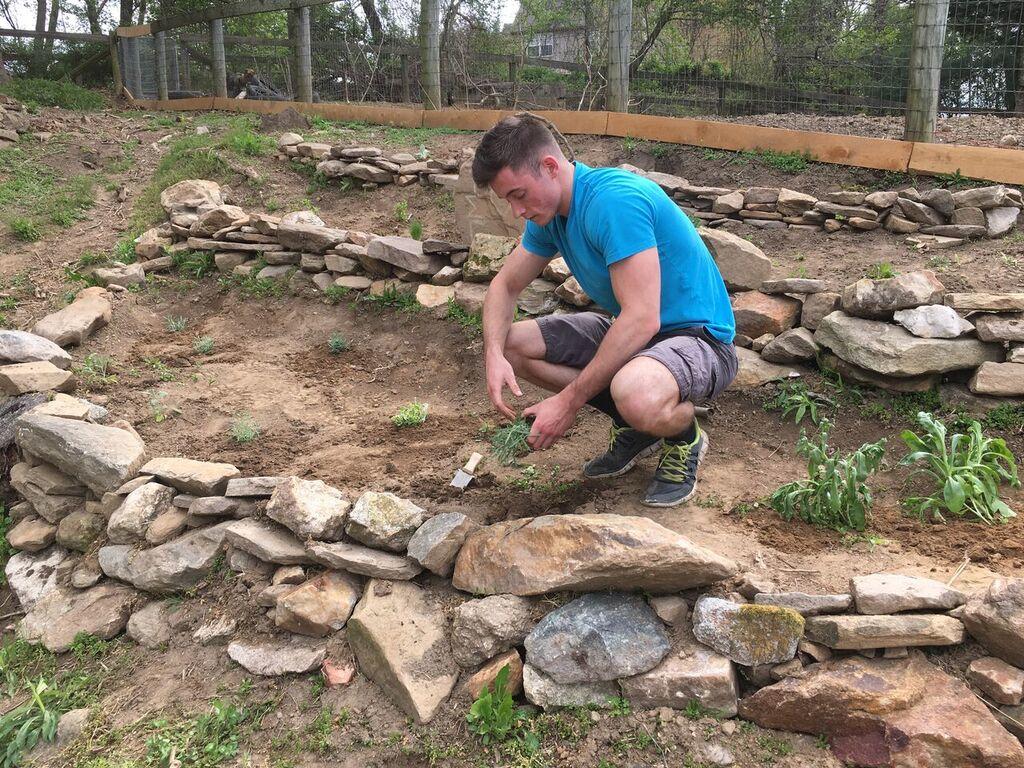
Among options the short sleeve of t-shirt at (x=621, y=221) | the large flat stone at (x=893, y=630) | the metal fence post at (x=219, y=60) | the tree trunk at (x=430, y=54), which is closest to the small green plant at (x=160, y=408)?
the short sleeve of t-shirt at (x=621, y=221)

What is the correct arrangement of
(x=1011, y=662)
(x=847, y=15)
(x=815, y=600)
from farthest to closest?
(x=847, y=15) < (x=815, y=600) < (x=1011, y=662)

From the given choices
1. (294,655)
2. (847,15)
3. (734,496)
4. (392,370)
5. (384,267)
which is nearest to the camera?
(294,655)

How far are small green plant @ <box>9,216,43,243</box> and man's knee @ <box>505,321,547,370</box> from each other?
572 centimetres

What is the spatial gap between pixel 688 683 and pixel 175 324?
15.1 ft

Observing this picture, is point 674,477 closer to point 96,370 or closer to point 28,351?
point 96,370

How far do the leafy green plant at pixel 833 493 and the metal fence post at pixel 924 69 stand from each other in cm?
357

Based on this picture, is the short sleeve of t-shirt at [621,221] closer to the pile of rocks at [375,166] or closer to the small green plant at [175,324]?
the small green plant at [175,324]

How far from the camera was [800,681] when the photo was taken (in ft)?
7.54

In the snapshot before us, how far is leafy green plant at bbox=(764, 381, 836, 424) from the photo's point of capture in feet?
12.1

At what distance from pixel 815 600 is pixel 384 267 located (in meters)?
3.86

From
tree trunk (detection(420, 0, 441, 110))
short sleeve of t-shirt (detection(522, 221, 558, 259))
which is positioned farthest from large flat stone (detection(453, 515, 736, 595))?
tree trunk (detection(420, 0, 441, 110))

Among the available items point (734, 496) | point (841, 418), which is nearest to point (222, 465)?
point (734, 496)

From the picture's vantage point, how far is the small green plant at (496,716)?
8.00 ft

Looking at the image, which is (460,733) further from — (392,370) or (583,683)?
(392,370)
